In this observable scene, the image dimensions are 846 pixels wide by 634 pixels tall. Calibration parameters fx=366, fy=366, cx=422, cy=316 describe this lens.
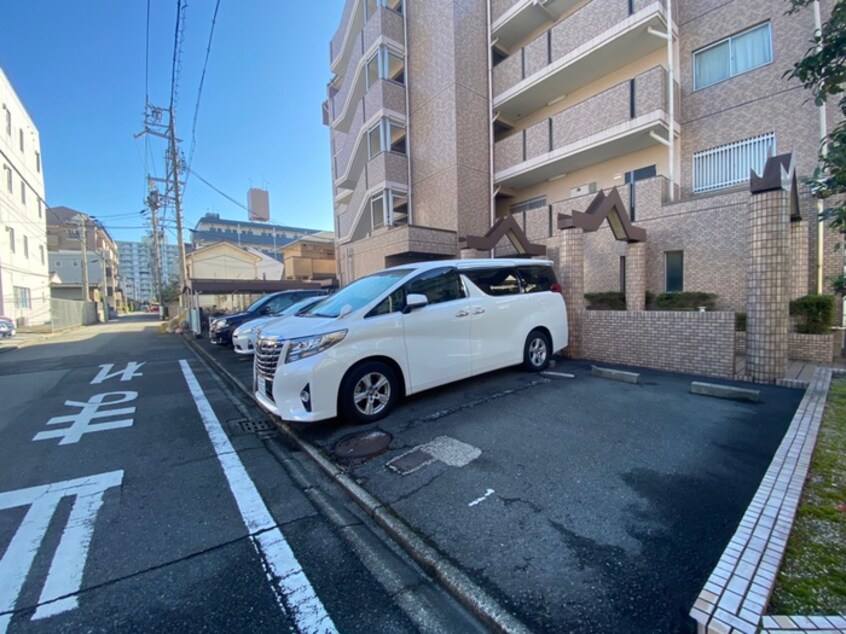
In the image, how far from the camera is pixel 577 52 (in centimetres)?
1039

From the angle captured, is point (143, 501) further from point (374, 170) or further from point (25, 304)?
point (25, 304)

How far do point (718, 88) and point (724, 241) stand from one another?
4.33 m

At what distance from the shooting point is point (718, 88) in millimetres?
9250

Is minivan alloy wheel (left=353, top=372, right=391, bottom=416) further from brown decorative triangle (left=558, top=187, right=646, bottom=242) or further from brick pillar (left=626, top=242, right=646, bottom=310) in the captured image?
brick pillar (left=626, top=242, right=646, bottom=310)

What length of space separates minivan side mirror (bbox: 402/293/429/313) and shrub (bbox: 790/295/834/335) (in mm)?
7016

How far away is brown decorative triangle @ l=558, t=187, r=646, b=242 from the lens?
22.7 feet

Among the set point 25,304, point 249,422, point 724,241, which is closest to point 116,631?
point 249,422

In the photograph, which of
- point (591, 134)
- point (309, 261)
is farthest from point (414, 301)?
point (309, 261)

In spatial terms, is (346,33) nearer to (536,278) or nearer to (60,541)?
(536,278)

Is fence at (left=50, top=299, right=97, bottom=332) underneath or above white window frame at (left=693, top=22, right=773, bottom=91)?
underneath

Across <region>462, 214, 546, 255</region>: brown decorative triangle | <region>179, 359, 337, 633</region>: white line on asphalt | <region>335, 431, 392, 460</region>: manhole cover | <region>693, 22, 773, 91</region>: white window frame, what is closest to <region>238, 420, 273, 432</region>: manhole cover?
<region>179, 359, 337, 633</region>: white line on asphalt

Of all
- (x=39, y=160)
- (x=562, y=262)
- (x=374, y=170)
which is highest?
(x=39, y=160)

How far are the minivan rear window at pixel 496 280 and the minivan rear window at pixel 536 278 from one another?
20 cm

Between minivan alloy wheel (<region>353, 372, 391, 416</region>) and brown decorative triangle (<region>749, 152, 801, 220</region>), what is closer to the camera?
minivan alloy wheel (<region>353, 372, 391, 416</region>)
